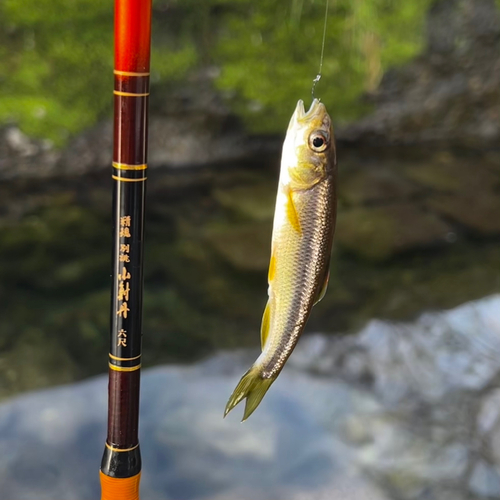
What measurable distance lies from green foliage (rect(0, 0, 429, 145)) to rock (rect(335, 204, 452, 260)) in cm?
118

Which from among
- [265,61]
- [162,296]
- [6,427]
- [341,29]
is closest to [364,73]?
[341,29]

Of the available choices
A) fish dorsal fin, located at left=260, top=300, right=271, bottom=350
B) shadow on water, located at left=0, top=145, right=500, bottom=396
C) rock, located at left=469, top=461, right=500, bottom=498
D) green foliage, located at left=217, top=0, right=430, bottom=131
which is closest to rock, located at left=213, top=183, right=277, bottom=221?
shadow on water, located at left=0, top=145, right=500, bottom=396

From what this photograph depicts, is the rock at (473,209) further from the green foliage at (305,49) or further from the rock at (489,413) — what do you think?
the rock at (489,413)

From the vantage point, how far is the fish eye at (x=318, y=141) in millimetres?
1467

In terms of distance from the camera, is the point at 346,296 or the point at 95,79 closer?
the point at 346,296

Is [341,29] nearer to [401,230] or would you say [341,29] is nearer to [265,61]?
[265,61]

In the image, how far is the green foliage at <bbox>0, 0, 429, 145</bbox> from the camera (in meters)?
4.66

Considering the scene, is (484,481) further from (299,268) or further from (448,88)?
(448,88)

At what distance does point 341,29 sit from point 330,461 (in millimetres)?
3410

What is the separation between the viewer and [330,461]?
3039 millimetres

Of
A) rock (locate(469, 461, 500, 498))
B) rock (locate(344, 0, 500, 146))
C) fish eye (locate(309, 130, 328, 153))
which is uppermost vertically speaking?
fish eye (locate(309, 130, 328, 153))

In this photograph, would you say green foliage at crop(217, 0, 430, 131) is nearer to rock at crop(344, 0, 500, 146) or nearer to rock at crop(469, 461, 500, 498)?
rock at crop(344, 0, 500, 146)

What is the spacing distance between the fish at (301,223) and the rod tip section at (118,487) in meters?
0.52

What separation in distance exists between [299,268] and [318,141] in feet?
0.90
